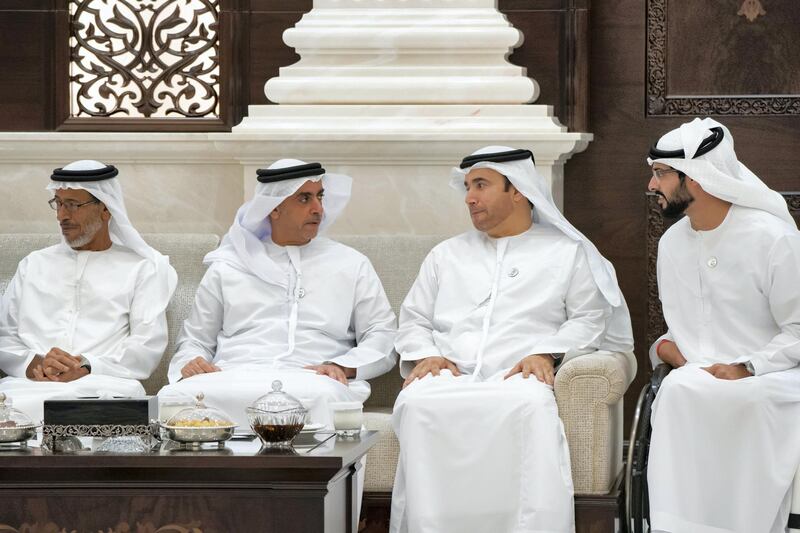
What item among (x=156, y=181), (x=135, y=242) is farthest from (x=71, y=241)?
(x=156, y=181)

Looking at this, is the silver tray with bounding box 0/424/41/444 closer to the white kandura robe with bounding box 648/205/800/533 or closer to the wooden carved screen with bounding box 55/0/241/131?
the white kandura robe with bounding box 648/205/800/533

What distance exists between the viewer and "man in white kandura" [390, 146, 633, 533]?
5.25 metres

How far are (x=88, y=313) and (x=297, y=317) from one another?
35.6 inches

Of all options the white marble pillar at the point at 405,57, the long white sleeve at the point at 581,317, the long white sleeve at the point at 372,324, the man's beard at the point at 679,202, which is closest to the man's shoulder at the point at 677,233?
the man's beard at the point at 679,202

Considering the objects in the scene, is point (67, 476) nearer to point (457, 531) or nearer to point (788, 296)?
point (457, 531)

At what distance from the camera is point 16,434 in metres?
4.43

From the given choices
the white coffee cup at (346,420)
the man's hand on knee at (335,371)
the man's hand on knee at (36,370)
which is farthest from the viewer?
the man's hand on knee at (36,370)

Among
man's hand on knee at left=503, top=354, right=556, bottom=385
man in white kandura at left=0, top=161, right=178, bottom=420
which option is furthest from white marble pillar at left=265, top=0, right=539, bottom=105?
man's hand on knee at left=503, top=354, right=556, bottom=385

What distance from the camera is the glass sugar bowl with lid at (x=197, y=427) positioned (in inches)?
173

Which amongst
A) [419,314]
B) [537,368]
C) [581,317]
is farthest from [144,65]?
[537,368]

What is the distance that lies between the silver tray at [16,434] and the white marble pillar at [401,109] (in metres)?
2.58

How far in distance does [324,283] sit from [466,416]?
1.15 metres

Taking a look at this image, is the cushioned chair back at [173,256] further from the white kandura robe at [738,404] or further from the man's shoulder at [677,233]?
the white kandura robe at [738,404]

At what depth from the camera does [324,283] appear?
621 centimetres
